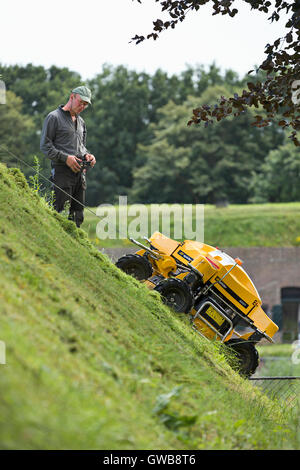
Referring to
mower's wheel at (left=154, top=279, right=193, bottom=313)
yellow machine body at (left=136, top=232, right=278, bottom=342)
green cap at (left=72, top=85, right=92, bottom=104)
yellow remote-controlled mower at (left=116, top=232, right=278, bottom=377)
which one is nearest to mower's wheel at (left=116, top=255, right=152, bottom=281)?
yellow remote-controlled mower at (left=116, top=232, right=278, bottom=377)

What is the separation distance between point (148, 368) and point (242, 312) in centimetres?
488

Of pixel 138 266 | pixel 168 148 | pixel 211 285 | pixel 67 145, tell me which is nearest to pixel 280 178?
pixel 168 148

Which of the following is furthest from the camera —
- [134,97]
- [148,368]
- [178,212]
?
[134,97]

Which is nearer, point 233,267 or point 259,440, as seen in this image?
point 259,440

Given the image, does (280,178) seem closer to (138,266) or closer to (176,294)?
(138,266)

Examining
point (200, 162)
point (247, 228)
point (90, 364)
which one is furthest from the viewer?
point (200, 162)

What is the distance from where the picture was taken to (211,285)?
9.52 metres

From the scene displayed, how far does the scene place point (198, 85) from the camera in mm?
72312

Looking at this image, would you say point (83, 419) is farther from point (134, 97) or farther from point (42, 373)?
point (134, 97)

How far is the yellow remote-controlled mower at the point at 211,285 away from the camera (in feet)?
31.0

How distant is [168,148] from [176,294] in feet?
172

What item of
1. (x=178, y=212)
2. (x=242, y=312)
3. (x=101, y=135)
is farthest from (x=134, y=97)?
(x=242, y=312)

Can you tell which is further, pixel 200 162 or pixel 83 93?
pixel 200 162

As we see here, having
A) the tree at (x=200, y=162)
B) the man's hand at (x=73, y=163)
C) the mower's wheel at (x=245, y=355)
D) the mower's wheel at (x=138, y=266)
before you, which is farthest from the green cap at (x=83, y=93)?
the tree at (x=200, y=162)
